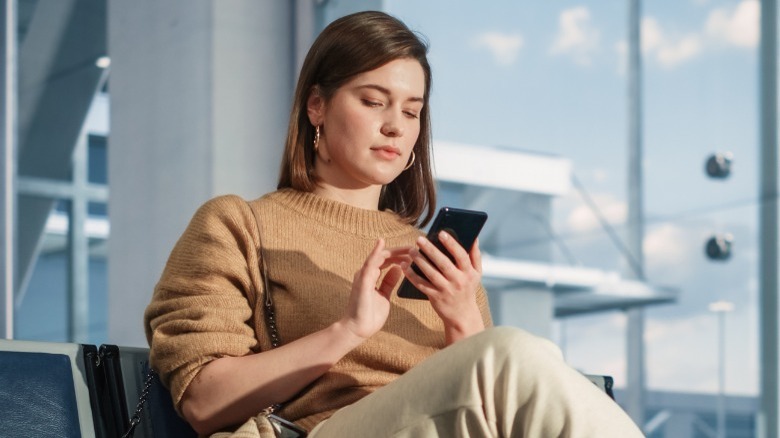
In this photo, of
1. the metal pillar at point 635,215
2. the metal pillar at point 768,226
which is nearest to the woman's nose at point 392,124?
the metal pillar at point 768,226

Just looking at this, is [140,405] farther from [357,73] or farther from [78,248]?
[78,248]

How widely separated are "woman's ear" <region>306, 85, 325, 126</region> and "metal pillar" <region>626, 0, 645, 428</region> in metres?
2.15

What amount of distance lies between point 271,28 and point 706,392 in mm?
2599

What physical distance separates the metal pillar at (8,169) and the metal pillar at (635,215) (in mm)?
2960

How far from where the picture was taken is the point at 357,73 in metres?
2.17

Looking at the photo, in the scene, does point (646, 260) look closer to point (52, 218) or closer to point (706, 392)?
point (706, 392)

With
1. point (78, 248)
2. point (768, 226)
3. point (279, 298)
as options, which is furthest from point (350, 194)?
point (78, 248)

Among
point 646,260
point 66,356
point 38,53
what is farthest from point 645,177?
point 38,53

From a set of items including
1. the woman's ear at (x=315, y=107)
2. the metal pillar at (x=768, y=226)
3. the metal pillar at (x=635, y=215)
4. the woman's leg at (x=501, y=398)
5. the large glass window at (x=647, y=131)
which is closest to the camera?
the woman's leg at (x=501, y=398)

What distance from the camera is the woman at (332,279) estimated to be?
73.8 inches

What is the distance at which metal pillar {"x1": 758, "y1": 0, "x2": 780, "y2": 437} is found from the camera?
376 centimetres

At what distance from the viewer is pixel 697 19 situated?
13.3 ft

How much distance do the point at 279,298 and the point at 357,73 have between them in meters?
0.43

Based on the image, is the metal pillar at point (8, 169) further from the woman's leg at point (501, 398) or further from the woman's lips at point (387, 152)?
the woman's leg at point (501, 398)
